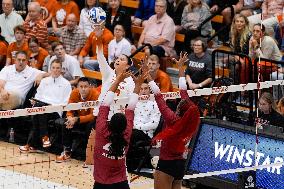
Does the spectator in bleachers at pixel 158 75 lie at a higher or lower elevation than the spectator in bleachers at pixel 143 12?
lower

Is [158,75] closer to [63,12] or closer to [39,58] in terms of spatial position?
[39,58]

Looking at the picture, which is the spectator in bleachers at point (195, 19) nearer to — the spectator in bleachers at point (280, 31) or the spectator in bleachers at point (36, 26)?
the spectator in bleachers at point (280, 31)

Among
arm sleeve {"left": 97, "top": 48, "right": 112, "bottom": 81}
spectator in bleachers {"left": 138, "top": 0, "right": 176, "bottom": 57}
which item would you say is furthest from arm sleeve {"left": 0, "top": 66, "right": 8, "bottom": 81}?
A: arm sleeve {"left": 97, "top": 48, "right": 112, "bottom": 81}

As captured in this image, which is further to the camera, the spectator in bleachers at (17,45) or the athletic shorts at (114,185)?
the spectator in bleachers at (17,45)

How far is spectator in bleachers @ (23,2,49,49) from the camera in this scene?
16.5 meters

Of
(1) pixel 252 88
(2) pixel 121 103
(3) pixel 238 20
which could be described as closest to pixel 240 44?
(3) pixel 238 20

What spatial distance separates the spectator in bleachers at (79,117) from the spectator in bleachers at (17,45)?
8.13 ft

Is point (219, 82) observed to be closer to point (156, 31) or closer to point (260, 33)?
point (260, 33)

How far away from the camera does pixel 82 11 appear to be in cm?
1698

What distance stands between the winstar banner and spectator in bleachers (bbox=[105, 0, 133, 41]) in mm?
4340

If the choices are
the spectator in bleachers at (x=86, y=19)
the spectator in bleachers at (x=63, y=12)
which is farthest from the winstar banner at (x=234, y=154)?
the spectator in bleachers at (x=63, y=12)

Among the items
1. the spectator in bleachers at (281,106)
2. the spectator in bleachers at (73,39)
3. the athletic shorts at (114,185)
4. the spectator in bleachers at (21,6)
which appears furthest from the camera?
the spectator in bleachers at (21,6)

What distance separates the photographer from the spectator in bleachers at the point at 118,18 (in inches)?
647

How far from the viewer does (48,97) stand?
1445 cm
